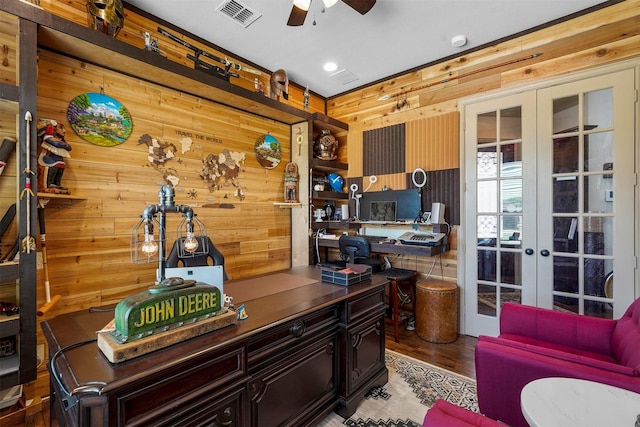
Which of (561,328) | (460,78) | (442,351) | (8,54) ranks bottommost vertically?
(442,351)

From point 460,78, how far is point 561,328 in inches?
106

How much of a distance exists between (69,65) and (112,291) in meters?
1.79

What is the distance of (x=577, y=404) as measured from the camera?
3.85 ft

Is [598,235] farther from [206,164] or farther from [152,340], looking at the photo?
[206,164]

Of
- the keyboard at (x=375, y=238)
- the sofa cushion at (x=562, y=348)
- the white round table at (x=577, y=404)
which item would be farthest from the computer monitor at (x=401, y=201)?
the white round table at (x=577, y=404)

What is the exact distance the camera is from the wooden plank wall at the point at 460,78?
8.48 feet

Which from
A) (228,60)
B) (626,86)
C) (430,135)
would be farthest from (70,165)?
(626,86)

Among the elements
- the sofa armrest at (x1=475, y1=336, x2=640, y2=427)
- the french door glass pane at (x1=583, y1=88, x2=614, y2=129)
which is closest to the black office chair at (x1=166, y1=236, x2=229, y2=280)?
the sofa armrest at (x1=475, y1=336, x2=640, y2=427)

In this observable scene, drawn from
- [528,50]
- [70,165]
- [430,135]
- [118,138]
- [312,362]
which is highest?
[528,50]

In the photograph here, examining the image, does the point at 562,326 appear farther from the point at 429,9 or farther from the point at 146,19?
the point at 146,19

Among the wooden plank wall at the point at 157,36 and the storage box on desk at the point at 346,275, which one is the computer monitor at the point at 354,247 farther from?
the wooden plank wall at the point at 157,36

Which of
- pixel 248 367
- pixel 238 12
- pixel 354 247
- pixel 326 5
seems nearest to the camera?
pixel 248 367

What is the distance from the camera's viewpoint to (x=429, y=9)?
2.61 m

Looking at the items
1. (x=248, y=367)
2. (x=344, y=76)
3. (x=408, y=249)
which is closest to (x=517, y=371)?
(x=248, y=367)
